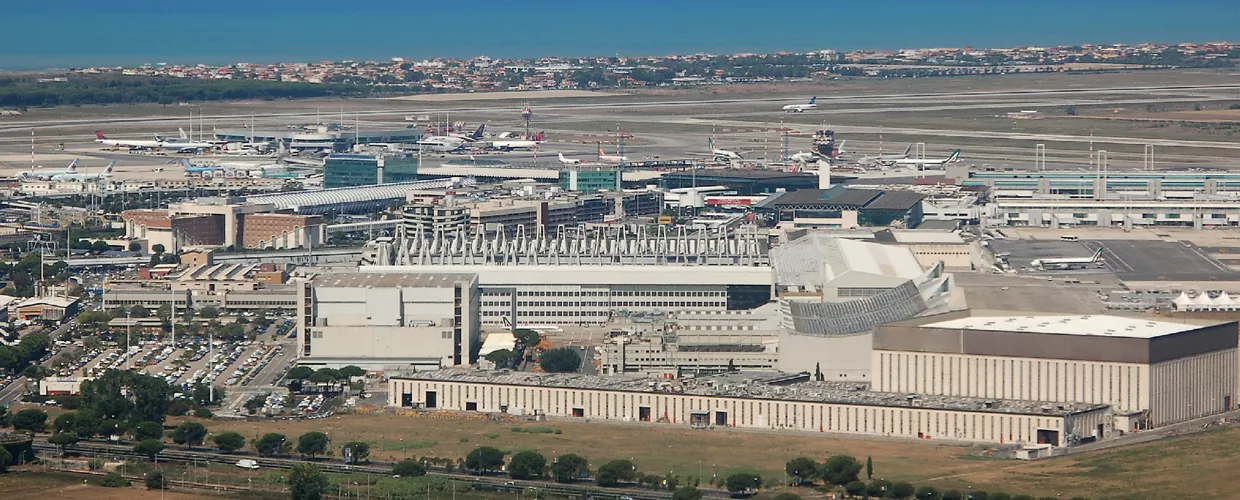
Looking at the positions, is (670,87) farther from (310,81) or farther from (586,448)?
(586,448)

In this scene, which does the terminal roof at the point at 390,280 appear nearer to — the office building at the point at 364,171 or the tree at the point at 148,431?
the tree at the point at 148,431

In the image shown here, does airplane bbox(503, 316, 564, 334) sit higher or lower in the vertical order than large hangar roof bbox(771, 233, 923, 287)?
lower

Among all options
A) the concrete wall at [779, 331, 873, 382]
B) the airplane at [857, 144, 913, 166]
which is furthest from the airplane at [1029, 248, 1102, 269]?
the airplane at [857, 144, 913, 166]

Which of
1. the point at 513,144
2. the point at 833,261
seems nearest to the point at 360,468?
the point at 833,261

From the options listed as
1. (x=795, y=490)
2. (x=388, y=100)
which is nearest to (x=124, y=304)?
(x=795, y=490)

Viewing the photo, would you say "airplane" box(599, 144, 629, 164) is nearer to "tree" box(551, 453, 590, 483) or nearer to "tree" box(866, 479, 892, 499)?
"tree" box(551, 453, 590, 483)

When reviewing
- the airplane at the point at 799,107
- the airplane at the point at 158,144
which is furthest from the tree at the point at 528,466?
the airplane at the point at 799,107

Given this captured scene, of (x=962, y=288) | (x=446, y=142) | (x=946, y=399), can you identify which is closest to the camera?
(x=946, y=399)
